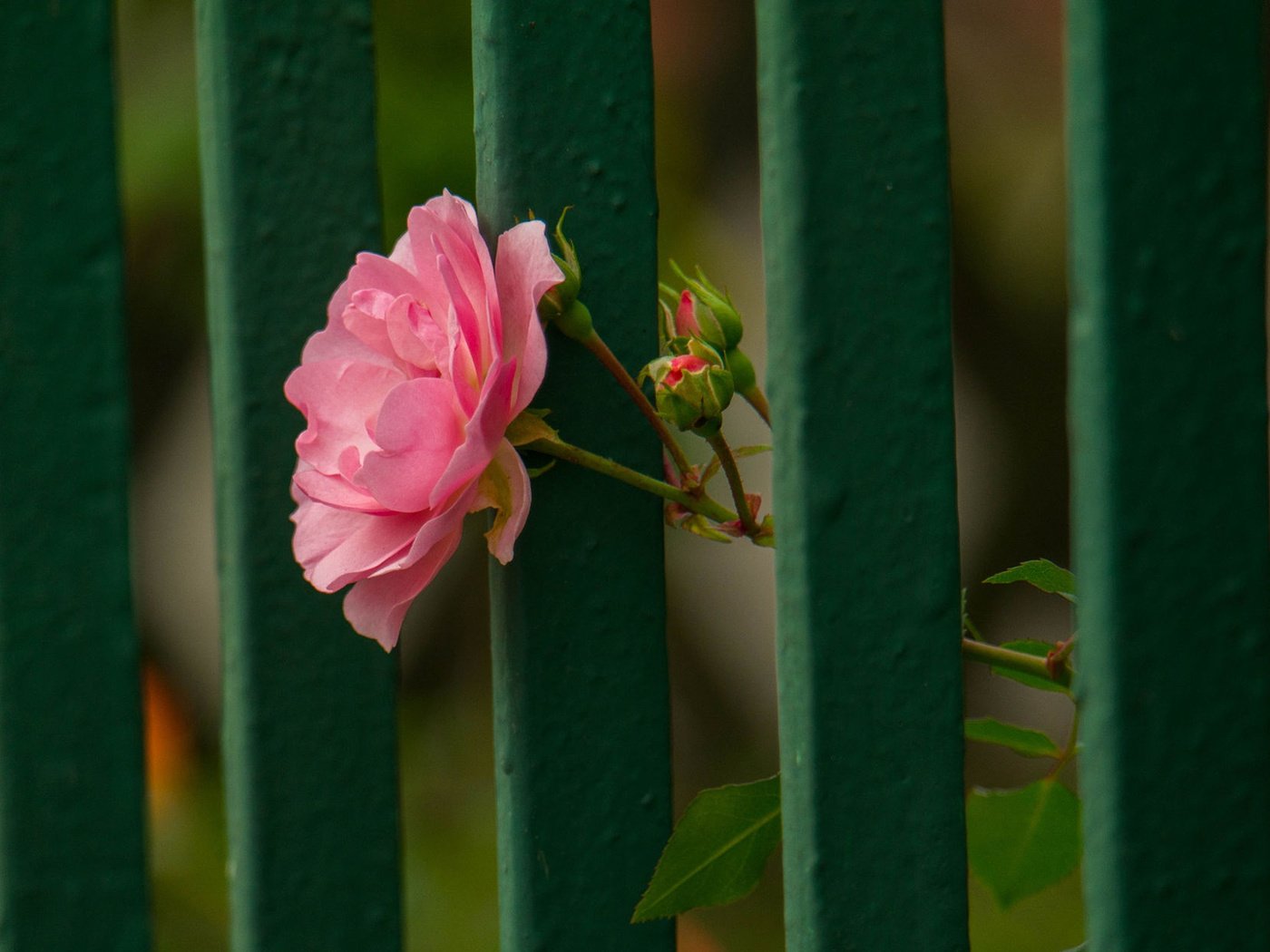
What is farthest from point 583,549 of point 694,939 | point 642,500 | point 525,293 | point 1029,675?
point 694,939

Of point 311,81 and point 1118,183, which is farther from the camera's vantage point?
point 311,81

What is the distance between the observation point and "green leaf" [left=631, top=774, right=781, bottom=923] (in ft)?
1.78

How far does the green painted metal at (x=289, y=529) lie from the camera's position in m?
0.62

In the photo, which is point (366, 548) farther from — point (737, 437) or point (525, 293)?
point (737, 437)

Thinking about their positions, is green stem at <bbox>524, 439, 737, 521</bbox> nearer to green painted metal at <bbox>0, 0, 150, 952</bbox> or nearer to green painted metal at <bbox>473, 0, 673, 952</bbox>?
green painted metal at <bbox>473, 0, 673, 952</bbox>

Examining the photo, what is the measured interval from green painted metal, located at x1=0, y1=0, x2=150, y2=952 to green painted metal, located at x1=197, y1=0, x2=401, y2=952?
0.07m

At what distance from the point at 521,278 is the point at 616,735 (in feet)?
0.78

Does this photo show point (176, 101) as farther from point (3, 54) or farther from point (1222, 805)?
point (1222, 805)

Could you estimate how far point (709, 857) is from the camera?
548 millimetres

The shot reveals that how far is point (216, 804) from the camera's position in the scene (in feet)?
5.41

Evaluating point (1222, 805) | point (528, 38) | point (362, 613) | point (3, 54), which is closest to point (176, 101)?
point (3, 54)

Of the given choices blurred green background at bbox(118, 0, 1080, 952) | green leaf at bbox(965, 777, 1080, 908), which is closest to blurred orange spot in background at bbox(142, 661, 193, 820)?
blurred green background at bbox(118, 0, 1080, 952)

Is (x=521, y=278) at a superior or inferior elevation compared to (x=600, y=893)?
superior

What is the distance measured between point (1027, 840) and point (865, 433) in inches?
9.8
